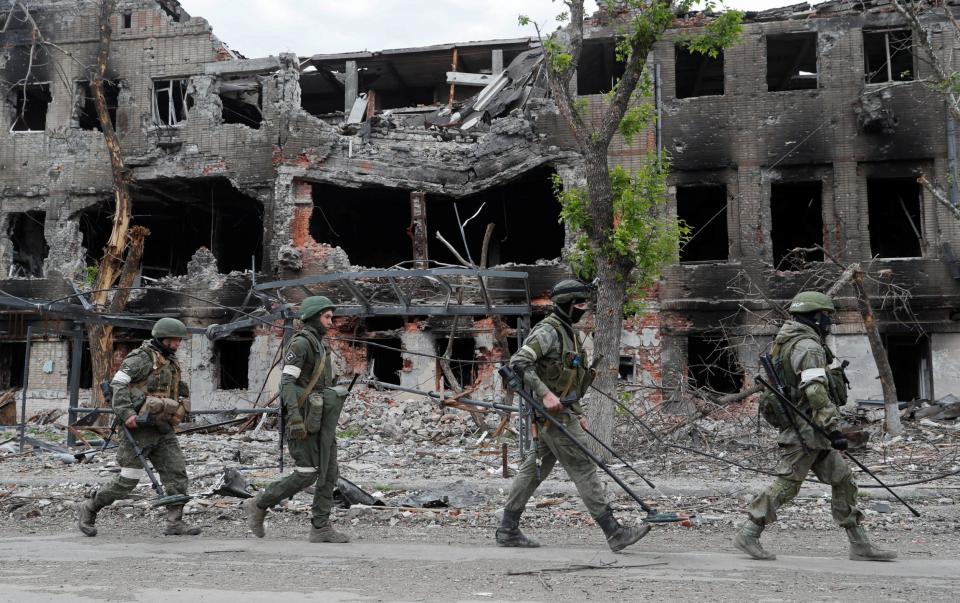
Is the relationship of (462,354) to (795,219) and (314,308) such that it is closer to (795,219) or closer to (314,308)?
(795,219)

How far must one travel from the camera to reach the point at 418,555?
17.2 ft

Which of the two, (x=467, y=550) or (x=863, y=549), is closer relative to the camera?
(x=863, y=549)

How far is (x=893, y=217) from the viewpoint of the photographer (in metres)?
18.7

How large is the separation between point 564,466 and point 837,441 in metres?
1.74

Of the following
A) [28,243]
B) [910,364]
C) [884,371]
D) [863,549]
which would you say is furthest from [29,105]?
[910,364]

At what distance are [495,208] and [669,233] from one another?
10.0 meters

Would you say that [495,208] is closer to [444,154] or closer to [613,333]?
[444,154]

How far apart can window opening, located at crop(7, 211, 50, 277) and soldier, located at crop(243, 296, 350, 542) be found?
17113 millimetres

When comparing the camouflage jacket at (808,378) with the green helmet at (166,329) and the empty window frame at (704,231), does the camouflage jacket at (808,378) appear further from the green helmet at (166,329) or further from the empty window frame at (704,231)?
the empty window frame at (704,231)

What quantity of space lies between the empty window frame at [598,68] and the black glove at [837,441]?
1374cm

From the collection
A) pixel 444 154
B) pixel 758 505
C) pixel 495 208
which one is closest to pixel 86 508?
pixel 758 505

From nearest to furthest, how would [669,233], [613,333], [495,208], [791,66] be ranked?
[613,333] → [669,233] → [791,66] → [495,208]

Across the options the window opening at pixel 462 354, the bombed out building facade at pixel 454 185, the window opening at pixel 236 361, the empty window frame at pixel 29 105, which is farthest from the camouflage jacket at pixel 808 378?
the empty window frame at pixel 29 105

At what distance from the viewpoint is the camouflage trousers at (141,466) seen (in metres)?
5.93
